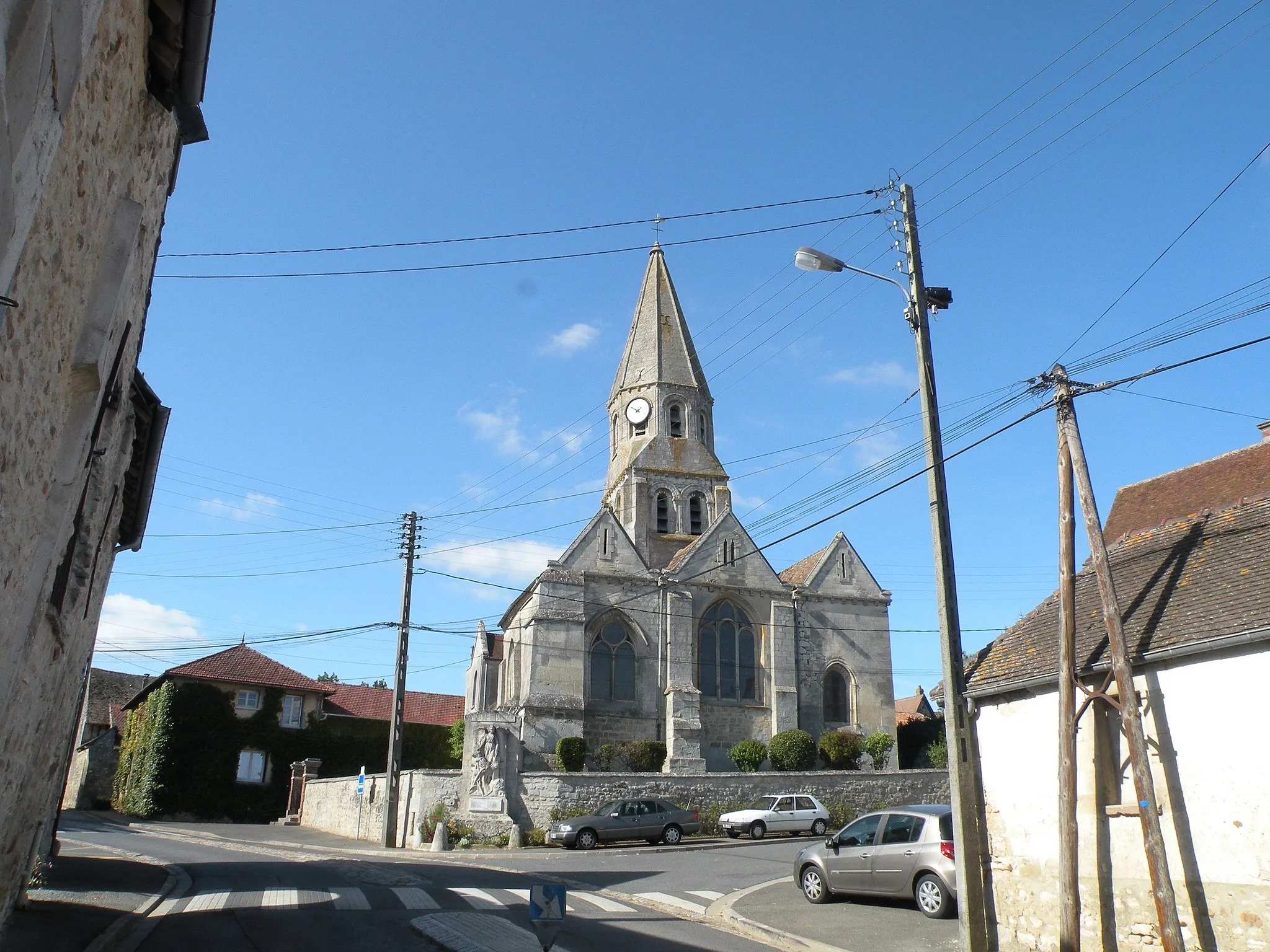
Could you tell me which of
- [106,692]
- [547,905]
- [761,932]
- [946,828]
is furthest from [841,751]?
[106,692]

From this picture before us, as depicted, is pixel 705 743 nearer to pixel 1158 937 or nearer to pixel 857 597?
pixel 857 597

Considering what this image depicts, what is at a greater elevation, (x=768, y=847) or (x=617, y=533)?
(x=617, y=533)

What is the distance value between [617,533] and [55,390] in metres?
30.2

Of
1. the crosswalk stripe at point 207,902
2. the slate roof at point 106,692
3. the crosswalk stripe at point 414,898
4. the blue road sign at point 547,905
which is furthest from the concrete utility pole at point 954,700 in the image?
the slate roof at point 106,692

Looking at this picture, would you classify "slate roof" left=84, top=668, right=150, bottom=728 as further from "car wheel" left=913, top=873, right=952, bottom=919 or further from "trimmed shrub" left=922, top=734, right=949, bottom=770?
"car wheel" left=913, top=873, right=952, bottom=919

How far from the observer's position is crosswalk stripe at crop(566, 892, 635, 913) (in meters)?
13.2

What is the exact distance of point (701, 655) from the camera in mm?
35406

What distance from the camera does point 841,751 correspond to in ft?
109

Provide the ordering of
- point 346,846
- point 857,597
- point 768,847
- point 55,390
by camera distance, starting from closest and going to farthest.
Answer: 1. point 55,390
2. point 768,847
3. point 346,846
4. point 857,597

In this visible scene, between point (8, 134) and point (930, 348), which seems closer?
point (8, 134)

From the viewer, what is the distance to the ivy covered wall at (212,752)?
36000 millimetres

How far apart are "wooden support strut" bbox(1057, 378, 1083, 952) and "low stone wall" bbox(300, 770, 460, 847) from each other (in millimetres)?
19133

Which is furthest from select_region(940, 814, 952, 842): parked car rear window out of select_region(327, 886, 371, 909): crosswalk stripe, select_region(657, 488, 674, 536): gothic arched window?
select_region(657, 488, 674, 536): gothic arched window

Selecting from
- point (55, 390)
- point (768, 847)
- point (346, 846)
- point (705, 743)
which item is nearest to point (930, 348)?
point (55, 390)
